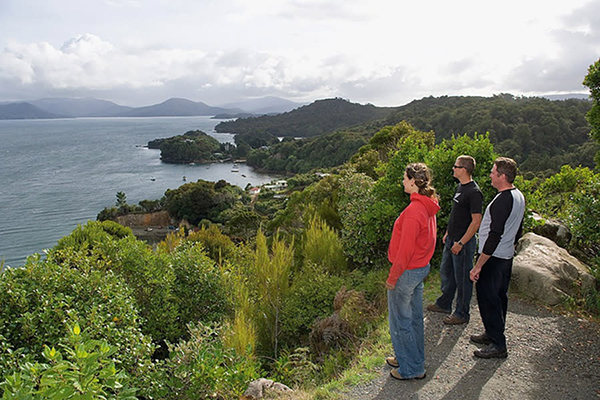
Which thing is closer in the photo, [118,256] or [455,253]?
[455,253]

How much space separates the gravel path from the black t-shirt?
1.13 meters

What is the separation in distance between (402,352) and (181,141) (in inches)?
4828

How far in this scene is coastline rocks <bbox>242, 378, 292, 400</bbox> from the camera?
3.62 m

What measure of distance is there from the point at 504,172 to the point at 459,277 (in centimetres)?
145

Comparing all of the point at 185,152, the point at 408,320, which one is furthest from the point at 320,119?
the point at 408,320

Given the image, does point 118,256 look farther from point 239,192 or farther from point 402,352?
point 239,192

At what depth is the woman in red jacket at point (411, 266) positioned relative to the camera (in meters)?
3.32

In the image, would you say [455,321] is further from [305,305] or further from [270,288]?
[270,288]

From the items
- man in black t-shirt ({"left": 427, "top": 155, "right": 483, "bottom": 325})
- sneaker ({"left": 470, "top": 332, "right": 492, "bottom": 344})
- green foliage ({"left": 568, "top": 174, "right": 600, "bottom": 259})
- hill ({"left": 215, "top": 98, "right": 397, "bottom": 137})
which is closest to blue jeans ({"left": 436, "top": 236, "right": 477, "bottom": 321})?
man in black t-shirt ({"left": 427, "top": 155, "right": 483, "bottom": 325})

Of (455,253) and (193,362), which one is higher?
(455,253)

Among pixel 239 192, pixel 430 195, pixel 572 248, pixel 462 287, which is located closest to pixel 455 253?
pixel 462 287

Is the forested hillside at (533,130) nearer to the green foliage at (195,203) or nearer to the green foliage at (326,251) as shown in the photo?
the green foliage at (195,203)

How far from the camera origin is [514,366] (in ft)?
12.7

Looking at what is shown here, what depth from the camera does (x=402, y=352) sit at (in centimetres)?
362
